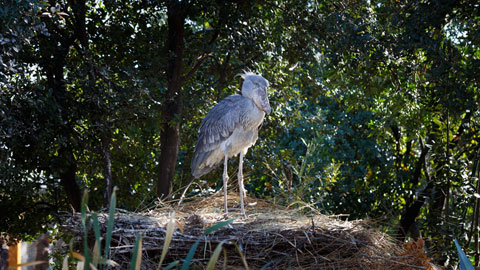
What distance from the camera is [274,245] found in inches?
151

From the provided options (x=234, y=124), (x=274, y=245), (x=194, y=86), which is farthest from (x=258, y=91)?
(x=194, y=86)

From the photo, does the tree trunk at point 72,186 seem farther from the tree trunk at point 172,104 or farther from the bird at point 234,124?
the bird at point 234,124

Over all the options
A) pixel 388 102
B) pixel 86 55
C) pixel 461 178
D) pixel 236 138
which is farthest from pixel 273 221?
pixel 388 102

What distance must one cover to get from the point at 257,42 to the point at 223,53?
50 cm

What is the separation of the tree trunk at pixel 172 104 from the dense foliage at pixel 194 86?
0.02 meters

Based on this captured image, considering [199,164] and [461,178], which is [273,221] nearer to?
[199,164]

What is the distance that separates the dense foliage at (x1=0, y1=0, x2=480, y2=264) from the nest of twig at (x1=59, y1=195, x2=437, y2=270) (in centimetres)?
112

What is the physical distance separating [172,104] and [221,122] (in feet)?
5.39

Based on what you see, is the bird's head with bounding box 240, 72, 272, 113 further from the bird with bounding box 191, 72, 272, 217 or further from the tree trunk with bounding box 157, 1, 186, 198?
the tree trunk with bounding box 157, 1, 186, 198

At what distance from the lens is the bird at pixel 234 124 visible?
16.5ft

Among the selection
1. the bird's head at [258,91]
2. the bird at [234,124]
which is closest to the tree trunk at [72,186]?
the bird at [234,124]

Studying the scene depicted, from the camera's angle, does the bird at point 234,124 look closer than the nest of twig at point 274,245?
No

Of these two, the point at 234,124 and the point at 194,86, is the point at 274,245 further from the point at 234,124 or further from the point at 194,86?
the point at 194,86

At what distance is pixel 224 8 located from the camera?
6504 mm
